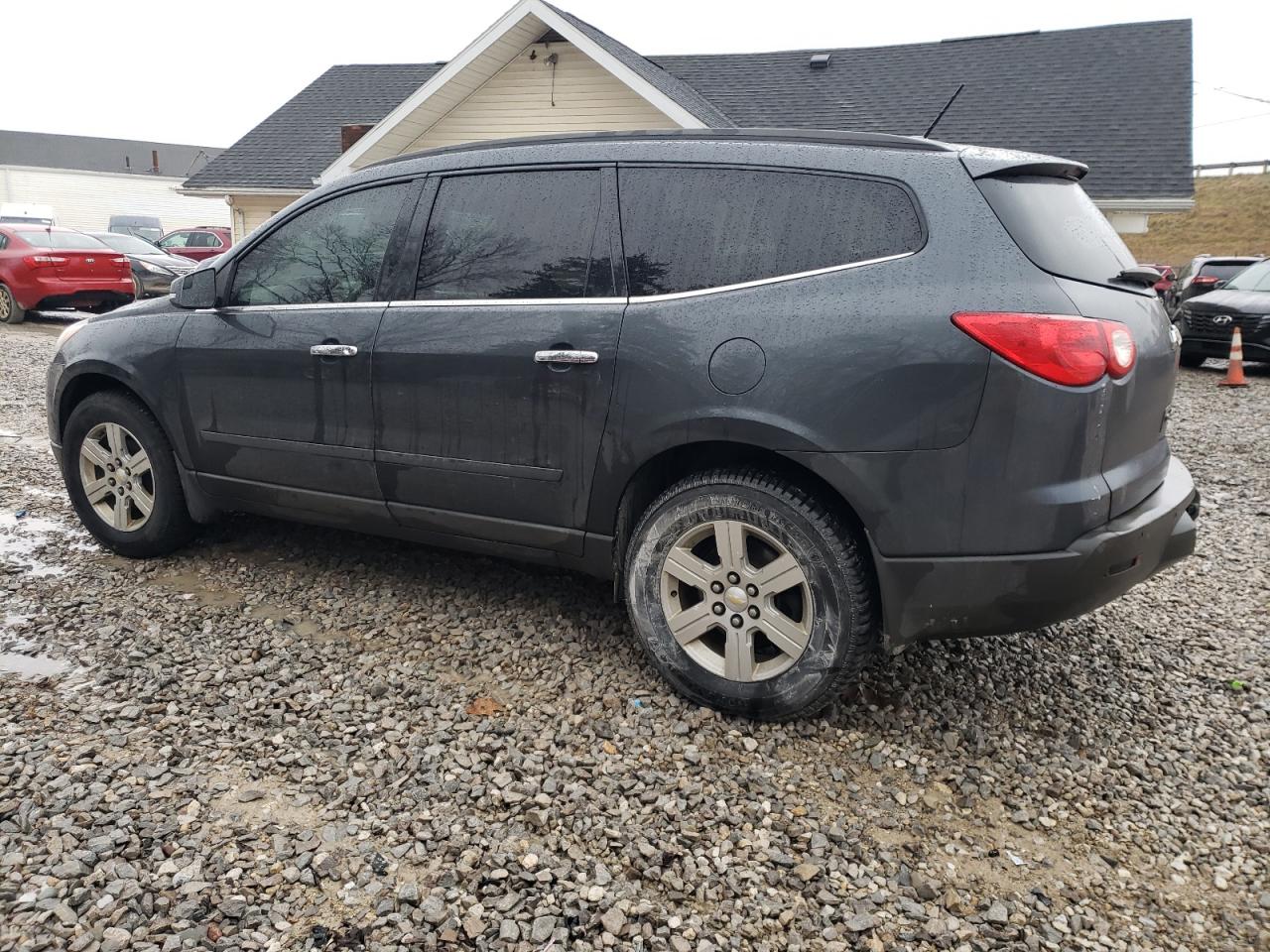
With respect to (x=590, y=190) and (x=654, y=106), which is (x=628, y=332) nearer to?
(x=590, y=190)

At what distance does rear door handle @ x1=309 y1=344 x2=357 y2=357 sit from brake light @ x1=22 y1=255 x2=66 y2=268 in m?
14.1

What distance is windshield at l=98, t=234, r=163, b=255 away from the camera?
17264 mm

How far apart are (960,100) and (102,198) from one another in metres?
52.2

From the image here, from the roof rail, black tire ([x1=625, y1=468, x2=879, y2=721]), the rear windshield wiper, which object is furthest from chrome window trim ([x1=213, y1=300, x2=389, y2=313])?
the rear windshield wiper

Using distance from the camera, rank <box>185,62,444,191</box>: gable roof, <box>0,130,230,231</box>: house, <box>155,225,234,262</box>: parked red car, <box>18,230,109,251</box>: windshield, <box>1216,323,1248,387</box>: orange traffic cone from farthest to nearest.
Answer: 1. <box>0,130,230,231</box>: house
2. <box>155,225,234,262</box>: parked red car
3. <box>185,62,444,191</box>: gable roof
4. <box>18,230,109,251</box>: windshield
5. <box>1216,323,1248,387</box>: orange traffic cone

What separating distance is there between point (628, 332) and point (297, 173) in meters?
17.8

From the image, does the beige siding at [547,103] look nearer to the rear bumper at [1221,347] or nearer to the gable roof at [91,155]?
the rear bumper at [1221,347]

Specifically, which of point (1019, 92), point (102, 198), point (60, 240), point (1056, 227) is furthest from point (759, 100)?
point (102, 198)

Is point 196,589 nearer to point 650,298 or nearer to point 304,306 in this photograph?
point 304,306

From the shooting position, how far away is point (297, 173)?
1867cm

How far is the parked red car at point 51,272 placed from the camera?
15.0m

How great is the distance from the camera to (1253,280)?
1357 cm

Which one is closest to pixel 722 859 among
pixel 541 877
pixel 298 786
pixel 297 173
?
pixel 541 877

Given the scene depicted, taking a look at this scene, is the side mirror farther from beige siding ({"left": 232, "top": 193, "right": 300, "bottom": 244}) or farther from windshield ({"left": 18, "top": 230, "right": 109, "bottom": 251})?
beige siding ({"left": 232, "top": 193, "right": 300, "bottom": 244})
